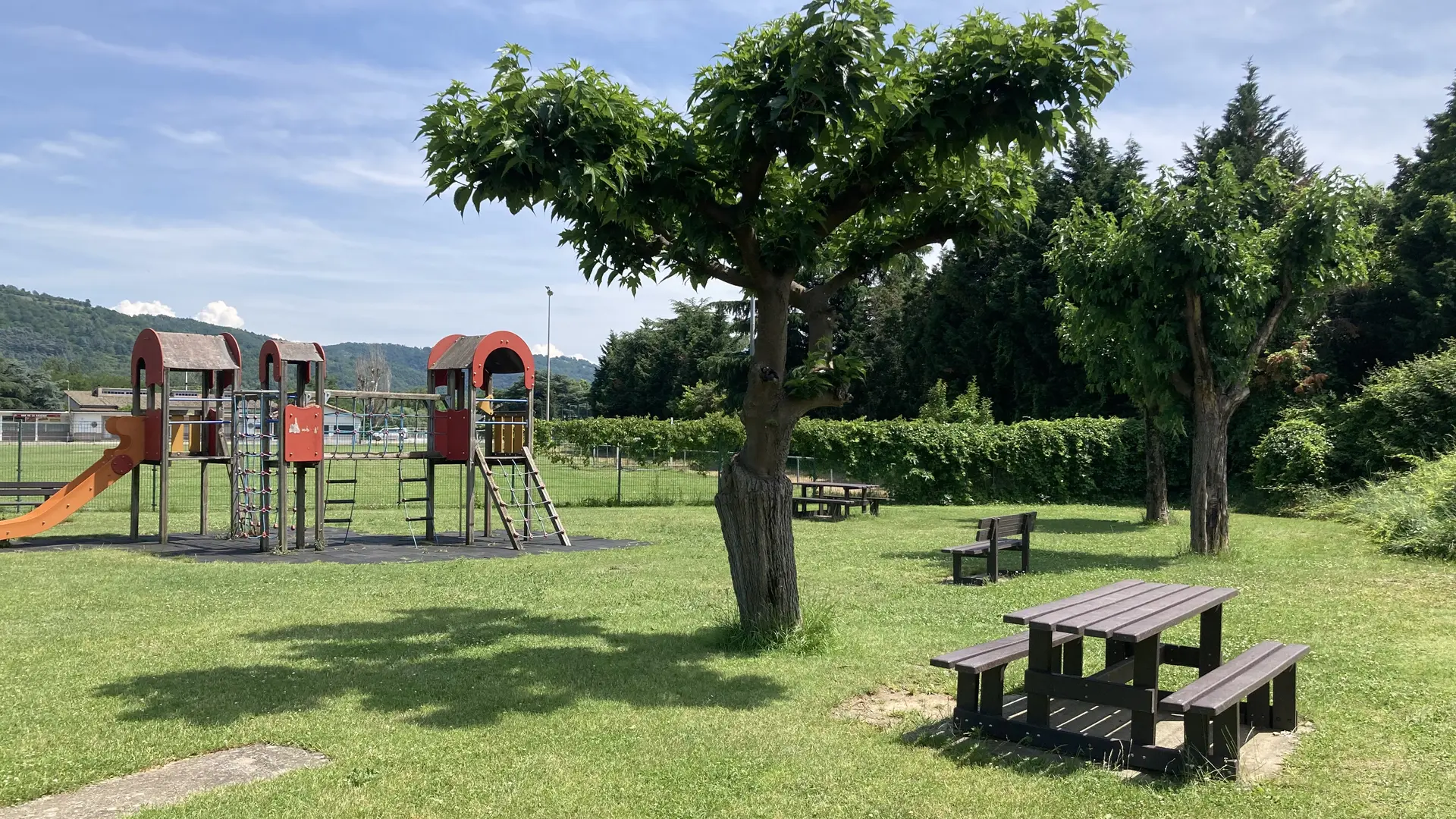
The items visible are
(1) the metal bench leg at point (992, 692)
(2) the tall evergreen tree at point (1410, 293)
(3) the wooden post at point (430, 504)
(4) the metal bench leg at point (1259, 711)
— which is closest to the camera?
(1) the metal bench leg at point (992, 692)

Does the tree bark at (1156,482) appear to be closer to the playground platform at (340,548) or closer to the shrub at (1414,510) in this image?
the shrub at (1414,510)

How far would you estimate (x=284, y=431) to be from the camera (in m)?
15.4

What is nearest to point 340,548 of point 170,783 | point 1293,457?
point 170,783

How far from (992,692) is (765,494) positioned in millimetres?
2599

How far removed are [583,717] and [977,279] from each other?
40.3 m

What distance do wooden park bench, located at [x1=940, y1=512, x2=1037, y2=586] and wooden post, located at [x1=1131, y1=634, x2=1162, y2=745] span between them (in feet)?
21.0

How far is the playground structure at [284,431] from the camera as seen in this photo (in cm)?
1560

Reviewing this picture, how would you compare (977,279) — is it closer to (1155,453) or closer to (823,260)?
Answer: (1155,453)

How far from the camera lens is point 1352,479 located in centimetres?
2294

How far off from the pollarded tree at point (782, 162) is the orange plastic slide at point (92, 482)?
11520 millimetres

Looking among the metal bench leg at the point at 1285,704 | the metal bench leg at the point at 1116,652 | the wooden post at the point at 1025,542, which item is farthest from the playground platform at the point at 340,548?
the metal bench leg at the point at 1285,704

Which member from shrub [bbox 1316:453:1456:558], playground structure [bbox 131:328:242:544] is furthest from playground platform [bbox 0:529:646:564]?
shrub [bbox 1316:453:1456:558]

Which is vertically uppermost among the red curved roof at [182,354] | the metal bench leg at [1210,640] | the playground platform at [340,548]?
the red curved roof at [182,354]

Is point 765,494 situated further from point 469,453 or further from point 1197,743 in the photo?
point 469,453
